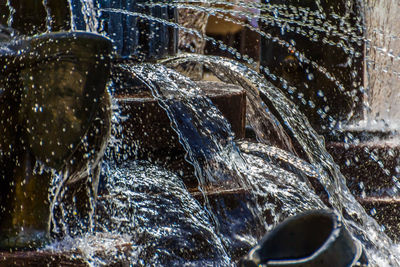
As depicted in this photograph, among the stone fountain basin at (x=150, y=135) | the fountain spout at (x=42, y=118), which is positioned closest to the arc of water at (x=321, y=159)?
the stone fountain basin at (x=150, y=135)

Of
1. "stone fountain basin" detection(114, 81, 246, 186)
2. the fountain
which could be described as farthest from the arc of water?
"stone fountain basin" detection(114, 81, 246, 186)

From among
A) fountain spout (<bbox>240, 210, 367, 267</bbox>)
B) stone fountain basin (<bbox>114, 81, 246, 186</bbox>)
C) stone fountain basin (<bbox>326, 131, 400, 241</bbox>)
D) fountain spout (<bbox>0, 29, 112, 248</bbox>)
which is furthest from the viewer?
stone fountain basin (<bbox>326, 131, 400, 241</bbox>)

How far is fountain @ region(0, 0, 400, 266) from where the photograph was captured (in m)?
1.91

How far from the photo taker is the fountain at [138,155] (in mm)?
1907

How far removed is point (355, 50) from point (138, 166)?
2743mm

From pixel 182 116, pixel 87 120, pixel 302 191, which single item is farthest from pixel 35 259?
pixel 302 191

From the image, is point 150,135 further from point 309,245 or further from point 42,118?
point 309,245

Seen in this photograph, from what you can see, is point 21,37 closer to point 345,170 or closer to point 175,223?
point 175,223

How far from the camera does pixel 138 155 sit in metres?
2.79

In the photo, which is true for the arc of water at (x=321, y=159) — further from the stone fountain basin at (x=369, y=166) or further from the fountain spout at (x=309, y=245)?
the fountain spout at (x=309, y=245)

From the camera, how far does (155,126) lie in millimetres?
2793

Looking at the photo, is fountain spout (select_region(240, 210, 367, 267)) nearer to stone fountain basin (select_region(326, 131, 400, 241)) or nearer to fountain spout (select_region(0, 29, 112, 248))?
fountain spout (select_region(0, 29, 112, 248))

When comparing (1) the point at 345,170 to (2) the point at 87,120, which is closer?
(2) the point at 87,120

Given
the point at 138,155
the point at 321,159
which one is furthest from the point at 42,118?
the point at 321,159
